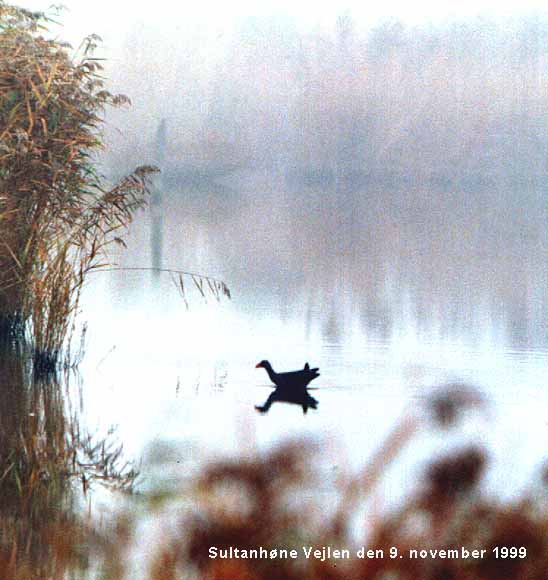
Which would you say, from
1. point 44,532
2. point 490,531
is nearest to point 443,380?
point 44,532

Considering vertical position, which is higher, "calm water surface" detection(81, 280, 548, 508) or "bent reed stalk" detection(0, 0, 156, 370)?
"bent reed stalk" detection(0, 0, 156, 370)

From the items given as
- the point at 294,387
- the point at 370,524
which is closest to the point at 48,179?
the point at 294,387

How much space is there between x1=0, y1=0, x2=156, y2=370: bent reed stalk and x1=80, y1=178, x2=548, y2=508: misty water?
122 centimetres

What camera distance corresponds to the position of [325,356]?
53.3 ft

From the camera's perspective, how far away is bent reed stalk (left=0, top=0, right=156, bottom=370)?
12555mm

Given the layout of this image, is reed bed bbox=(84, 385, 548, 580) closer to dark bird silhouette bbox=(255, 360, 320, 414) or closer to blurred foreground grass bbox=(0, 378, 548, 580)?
blurred foreground grass bbox=(0, 378, 548, 580)

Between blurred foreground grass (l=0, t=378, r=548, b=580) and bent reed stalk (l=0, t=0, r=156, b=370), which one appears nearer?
blurred foreground grass (l=0, t=378, r=548, b=580)

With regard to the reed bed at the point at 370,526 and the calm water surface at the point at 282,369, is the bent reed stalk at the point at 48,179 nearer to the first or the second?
the calm water surface at the point at 282,369

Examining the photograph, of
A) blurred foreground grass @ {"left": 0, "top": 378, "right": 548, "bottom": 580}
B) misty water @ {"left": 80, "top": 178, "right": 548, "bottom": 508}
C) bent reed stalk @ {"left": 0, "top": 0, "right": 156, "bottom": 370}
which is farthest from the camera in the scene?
bent reed stalk @ {"left": 0, "top": 0, "right": 156, "bottom": 370}

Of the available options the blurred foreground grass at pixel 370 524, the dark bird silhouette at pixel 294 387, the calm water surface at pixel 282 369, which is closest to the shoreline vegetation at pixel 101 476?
the blurred foreground grass at pixel 370 524

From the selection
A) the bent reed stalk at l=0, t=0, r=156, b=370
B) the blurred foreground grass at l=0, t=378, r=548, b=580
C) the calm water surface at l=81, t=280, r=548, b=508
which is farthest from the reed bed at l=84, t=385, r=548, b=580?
the bent reed stalk at l=0, t=0, r=156, b=370

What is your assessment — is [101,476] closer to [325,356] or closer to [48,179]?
[48,179]

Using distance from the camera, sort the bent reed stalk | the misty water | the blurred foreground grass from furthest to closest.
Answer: the bent reed stalk
the misty water
the blurred foreground grass

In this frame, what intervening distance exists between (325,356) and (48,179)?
5.01m
